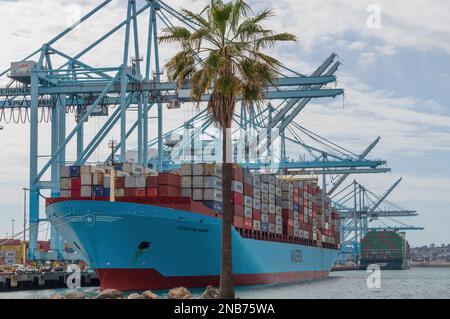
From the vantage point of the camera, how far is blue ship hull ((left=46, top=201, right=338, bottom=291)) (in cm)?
5191

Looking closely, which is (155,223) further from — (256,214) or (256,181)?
(256,181)

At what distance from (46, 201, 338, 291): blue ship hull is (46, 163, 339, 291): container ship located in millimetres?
66

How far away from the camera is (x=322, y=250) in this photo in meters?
102

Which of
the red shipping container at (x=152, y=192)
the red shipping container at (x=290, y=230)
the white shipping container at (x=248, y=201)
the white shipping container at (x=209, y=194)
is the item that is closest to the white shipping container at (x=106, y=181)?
the red shipping container at (x=152, y=192)

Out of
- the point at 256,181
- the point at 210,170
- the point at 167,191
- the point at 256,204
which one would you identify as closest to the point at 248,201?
the point at 256,204

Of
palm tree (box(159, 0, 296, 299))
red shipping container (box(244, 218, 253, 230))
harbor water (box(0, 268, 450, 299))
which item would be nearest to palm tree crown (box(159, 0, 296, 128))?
palm tree (box(159, 0, 296, 299))

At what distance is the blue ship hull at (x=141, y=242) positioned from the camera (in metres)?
51.9

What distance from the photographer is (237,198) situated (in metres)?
61.9

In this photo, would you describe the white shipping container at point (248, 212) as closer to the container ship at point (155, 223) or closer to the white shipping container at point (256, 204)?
the container ship at point (155, 223)

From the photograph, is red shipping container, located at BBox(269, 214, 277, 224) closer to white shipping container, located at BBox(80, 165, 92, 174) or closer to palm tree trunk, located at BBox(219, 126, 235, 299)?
white shipping container, located at BBox(80, 165, 92, 174)

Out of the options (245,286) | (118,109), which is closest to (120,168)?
(245,286)

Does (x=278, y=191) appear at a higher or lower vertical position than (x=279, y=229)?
higher

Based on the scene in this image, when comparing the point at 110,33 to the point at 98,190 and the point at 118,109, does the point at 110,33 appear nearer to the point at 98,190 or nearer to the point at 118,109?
the point at 118,109

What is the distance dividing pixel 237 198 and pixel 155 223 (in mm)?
10831
